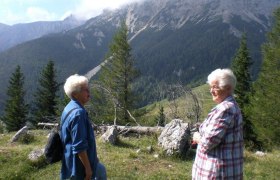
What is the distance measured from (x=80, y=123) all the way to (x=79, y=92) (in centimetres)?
56

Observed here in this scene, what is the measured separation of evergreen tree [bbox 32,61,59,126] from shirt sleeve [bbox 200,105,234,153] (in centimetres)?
4825

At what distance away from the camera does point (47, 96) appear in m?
53.6

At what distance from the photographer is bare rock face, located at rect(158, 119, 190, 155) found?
41.2 ft

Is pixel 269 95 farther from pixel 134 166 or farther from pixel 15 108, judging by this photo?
pixel 15 108

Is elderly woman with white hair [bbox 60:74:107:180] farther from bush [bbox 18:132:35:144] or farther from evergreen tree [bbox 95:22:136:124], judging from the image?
evergreen tree [bbox 95:22:136:124]

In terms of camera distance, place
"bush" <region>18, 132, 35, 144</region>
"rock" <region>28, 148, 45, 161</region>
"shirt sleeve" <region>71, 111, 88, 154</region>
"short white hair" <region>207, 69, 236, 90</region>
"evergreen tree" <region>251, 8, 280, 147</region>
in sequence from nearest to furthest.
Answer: "short white hair" <region>207, 69, 236, 90</region>
"shirt sleeve" <region>71, 111, 88, 154</region>
"rock" <region>28, 148, 45, 161</region>
"bush" <region>18, 132, 35, 144</region>
"evergreen tree" <region>251, 8, 280, 147</region>

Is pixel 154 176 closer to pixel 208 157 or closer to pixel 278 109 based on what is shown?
pixel 208 157

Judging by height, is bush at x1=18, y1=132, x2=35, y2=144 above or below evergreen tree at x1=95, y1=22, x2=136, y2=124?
below

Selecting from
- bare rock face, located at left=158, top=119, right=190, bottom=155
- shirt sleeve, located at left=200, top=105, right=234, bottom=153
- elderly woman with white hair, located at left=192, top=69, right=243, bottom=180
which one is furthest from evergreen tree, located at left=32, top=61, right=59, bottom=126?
shirt sleeve, located at left=200, top=105, right=234, bottom=153

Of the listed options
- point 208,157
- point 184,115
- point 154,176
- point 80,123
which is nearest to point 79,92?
point 80,123

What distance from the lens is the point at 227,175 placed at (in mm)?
5566

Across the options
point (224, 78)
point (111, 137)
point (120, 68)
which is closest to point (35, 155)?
point (111, 137)

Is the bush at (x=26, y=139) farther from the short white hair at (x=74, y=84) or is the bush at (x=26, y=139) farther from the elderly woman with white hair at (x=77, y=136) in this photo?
the short white hair at (x=74, y=84)

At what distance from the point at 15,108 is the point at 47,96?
15.9 ft
